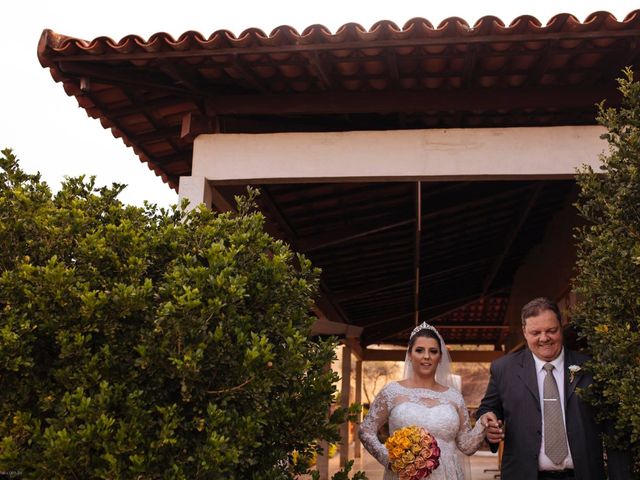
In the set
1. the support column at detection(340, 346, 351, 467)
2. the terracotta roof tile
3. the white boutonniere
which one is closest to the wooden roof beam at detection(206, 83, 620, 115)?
the terracotta roof tile

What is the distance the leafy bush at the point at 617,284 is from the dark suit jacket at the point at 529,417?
16cm

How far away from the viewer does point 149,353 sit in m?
3.04

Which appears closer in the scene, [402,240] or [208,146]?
[208,146]

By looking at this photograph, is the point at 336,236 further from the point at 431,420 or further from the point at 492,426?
the point at 492,426

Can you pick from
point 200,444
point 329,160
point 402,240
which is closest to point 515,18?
point 329,160

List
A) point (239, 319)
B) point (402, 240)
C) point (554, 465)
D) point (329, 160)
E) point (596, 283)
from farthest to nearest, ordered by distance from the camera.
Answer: point (402, 240) < point (329, 160) < point (554, 465) < point (596, 283) < point (239, 319)

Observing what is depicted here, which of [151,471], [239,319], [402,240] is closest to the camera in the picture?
[151,471]

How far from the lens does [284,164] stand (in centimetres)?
505

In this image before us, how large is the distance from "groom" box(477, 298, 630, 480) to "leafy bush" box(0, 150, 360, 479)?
1093mm

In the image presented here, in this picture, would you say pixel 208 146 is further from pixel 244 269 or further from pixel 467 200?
pixel 467 200

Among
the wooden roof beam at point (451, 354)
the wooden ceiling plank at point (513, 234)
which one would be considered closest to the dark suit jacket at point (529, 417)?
the wooden ceiling plank at point (513, 234)

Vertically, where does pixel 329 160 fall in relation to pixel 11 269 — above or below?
above

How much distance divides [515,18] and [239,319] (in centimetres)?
236

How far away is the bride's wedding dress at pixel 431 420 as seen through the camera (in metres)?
4.55
